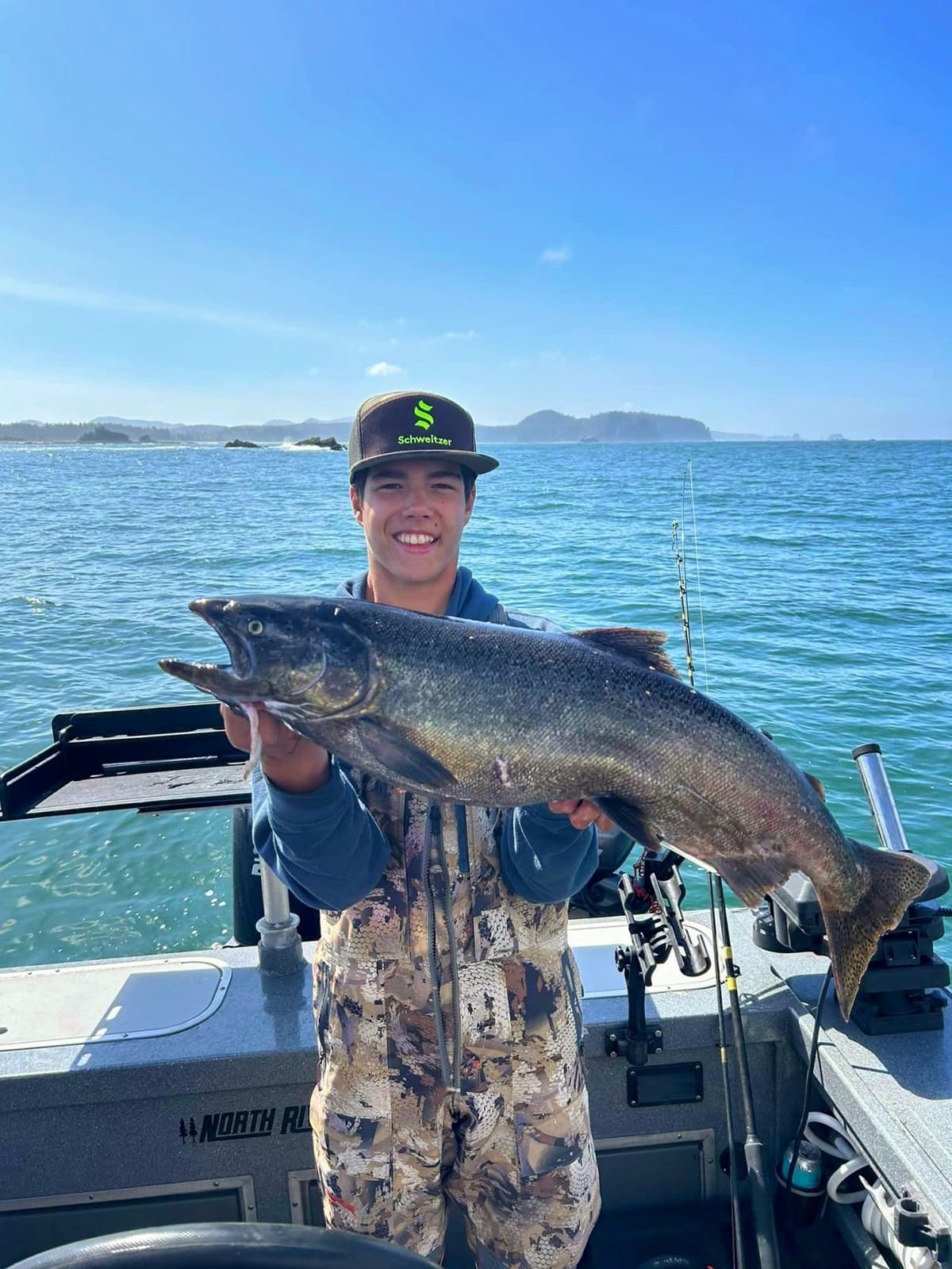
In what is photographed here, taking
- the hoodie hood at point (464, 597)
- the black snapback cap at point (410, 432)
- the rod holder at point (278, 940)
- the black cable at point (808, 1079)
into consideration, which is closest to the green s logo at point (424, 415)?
the black snapback cap at point (410, 432)

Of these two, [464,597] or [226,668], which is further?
[464,597]

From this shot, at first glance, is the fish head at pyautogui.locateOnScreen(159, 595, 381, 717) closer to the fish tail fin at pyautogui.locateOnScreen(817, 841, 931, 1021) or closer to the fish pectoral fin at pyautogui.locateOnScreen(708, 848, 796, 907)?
the fish pectoral fin at pyautogui.locateOnScreen(708, 848, 796, 907)

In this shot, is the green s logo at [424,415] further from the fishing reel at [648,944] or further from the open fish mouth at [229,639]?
the fishing reel at [648,944]

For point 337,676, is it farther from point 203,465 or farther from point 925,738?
point 203,465

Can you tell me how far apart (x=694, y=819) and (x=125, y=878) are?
858 centimetres

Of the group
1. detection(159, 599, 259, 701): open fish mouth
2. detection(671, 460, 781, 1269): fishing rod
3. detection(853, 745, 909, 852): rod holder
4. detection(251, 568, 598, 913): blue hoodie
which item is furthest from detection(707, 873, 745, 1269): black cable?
detection(159, 599, 259, 701): open fish mouth

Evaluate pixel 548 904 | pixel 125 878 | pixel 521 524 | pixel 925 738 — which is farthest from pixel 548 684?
pixel 521 524

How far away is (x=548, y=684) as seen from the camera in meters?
2.72

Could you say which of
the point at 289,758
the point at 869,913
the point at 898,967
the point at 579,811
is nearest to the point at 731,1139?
the point at 898,967

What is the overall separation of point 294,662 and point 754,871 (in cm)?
172

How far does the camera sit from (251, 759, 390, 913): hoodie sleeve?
268 centimetres

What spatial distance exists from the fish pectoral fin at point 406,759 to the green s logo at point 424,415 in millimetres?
1265

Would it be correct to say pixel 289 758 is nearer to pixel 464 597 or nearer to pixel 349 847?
pixel 349 847

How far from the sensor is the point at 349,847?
2738 millimetres
